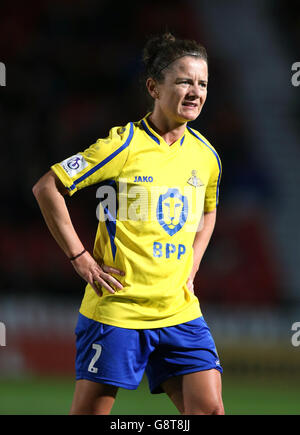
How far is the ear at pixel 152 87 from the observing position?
133 inches

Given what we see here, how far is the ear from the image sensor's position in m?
3.38

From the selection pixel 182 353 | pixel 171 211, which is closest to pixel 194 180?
pixel 171 211

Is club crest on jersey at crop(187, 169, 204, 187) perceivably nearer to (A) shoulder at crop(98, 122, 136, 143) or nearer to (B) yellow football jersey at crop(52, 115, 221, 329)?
(B) yellow football jersey at crop(52, 115, 221, 329)

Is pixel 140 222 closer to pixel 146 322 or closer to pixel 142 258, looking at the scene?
pixel 142 258

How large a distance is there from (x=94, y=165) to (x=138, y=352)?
80 cm

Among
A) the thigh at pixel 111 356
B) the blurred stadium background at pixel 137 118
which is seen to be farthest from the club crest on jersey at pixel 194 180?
the blurred stadium background at pixel 137 118

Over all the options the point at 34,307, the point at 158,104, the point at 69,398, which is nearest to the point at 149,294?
the point at 158,104

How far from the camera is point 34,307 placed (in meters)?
8.29

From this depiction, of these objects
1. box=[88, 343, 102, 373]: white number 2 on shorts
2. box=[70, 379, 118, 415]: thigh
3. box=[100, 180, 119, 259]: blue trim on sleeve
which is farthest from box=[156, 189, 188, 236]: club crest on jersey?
box=[70, 379, 118, 415]: thigh

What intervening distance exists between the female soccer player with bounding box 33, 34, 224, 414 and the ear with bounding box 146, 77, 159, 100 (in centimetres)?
5

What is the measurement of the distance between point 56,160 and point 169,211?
6943 mm

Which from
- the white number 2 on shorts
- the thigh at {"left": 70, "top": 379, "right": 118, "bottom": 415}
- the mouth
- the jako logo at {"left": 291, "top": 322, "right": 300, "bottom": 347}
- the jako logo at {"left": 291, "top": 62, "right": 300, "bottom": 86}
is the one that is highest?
the jako logo at {"left": 291, "top": 62, "right": 300, "bottom": 86}

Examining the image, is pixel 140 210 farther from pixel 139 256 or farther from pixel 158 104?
pixel 158 104

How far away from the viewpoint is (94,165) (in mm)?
3170
